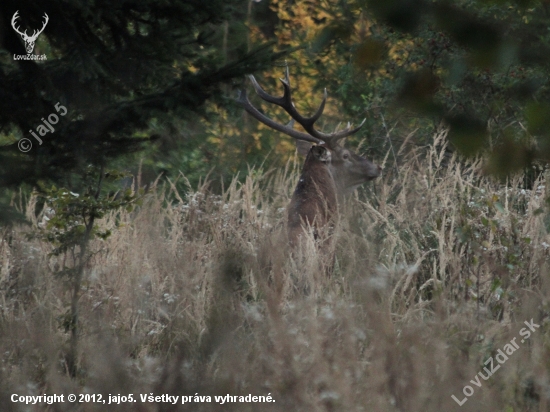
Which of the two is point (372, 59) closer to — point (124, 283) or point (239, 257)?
point (239, 257)

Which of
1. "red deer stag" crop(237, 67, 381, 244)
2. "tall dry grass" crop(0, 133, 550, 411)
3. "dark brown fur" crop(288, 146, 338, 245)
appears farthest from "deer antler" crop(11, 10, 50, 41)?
"red deer stag" crop(237, 67, 381, 244)

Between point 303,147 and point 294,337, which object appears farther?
point 303,147

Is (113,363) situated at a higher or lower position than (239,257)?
lower

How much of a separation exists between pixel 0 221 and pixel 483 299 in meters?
2.78

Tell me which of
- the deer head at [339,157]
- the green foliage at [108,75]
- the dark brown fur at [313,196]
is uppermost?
the green foliage at [108,75]

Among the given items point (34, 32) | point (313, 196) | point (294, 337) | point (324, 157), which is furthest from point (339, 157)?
point (294, 337)

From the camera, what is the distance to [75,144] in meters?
4.45

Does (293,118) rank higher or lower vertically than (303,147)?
higher

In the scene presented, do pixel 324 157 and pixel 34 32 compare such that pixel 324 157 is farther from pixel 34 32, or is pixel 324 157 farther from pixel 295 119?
pixel 34 32

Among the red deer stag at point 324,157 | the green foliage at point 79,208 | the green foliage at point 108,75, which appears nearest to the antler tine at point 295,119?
the red deer stag at point 324,157

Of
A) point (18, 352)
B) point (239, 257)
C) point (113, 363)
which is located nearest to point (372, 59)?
point (239, 257)

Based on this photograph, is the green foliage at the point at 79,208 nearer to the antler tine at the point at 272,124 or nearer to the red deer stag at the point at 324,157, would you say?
the red deer stag at the point at 324,157

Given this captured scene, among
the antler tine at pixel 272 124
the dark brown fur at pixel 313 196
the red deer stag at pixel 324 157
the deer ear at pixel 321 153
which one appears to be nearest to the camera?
the dark brown fur at pixel 313 196

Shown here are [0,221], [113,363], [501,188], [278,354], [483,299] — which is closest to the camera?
[113,363]
